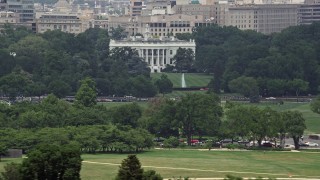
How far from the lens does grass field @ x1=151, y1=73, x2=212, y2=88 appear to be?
527 feet

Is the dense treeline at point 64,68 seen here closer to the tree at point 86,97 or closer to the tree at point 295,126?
the tree at point 86,97

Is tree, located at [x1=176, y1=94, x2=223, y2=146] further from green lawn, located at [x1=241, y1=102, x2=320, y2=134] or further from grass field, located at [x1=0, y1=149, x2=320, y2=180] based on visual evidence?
green lawn, located at [x1=241, y1=102, x2=320, y2=134]

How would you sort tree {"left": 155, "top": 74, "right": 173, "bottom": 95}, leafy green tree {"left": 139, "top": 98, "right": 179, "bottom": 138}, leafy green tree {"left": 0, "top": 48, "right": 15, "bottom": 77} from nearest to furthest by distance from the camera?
leafy green tree {"left": 139, "top": 98, "right": 179, "bottom": 138}, tree {"left": 155, "top": 74, "right": 173, "bottom": 95}, leafy green tree {"left": 0, "top": 48, "right": 15, "bottom": 77}

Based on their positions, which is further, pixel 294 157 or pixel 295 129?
pixel 295 129

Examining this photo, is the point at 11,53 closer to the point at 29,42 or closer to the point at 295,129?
the point at 29,42

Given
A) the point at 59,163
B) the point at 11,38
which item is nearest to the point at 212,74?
the point at 11,38

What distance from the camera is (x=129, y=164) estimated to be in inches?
3031

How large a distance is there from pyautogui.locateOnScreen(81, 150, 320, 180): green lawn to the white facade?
84654 mm

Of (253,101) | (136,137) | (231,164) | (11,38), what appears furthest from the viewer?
(11,38)

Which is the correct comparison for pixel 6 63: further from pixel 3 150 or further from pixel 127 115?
pixel 3 150

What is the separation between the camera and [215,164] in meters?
97.1

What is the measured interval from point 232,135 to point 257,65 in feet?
159

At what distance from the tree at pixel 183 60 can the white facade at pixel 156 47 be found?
424cm

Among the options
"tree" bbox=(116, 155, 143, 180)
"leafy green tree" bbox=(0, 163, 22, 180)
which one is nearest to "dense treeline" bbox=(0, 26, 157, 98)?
"leafy green tree" bbox=(0, 163, 22, 180)
